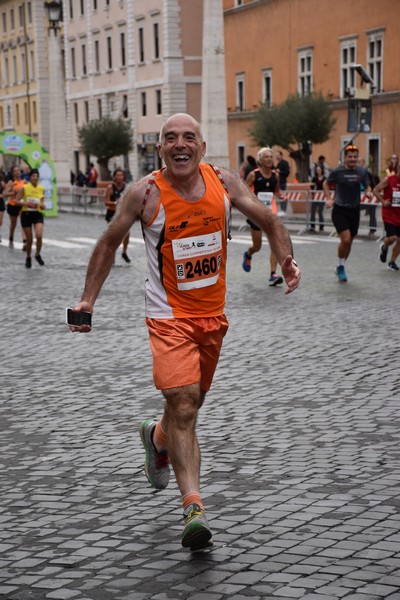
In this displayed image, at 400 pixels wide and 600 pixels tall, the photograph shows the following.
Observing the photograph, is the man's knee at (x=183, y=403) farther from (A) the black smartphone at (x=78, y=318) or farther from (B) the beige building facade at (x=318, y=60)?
(B) the beige building facade at (x=318, y=60)

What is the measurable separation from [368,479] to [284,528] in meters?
0.99

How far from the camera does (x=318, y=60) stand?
4947 cm

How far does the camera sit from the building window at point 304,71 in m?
50.4

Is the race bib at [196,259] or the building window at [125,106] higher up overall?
the building window at [125,106]

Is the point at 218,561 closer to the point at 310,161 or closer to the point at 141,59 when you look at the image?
the point at 310,161

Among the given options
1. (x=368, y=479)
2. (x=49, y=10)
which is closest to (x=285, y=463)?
(x=368, y=479)

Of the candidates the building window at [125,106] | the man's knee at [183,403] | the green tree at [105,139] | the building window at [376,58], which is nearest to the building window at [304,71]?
the building window at [376,58]

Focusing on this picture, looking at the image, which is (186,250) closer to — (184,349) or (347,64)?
(184,349)

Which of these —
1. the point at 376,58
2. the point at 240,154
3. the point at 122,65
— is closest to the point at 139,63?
the point at 122,65

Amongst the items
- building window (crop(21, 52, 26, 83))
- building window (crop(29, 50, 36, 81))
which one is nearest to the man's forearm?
building window (crop(29, 50, 36, 81))

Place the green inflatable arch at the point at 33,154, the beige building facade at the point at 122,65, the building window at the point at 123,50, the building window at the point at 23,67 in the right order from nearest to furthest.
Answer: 1. the green inflatable arch at the point at 33,154
2. the beige building facade at the point at 122,65
3. the building window at the point at 123,50
4. the building window at the point at 23,67

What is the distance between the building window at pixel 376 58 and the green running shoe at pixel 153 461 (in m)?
40.1

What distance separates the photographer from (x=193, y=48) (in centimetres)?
6519

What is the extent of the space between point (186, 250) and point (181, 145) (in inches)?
18.2
